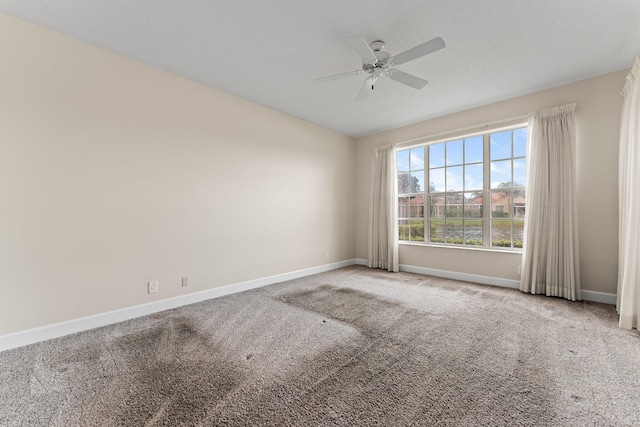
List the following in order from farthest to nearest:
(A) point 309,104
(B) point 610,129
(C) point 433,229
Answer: (C) point 433,229 < (A) point 309,104 < (B) point 610,129

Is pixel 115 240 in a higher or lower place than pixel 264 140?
lower

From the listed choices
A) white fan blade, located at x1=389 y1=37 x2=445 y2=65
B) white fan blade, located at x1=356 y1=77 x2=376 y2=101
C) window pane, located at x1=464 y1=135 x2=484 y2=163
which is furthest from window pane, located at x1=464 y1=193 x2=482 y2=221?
white fan blade, located at x1=389 y1=37 x2=445 y2=65

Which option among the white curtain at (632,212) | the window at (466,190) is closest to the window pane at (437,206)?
the window at (466,190)

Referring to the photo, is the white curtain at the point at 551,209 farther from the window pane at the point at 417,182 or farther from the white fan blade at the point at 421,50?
the white fan blade at the point at 421,50

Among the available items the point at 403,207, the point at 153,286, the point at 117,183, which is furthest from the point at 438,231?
the point at 117,183

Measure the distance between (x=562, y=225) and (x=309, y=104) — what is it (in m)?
3.77

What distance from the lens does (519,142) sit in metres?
4.00

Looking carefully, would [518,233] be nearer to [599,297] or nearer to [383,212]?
[599,297]

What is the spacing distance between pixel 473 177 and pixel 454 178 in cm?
29

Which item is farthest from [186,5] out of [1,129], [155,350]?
[155,350]

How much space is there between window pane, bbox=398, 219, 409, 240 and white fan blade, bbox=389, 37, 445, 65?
10.8 feet

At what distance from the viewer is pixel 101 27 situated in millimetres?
2393

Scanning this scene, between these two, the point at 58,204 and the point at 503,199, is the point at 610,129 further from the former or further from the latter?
the point at 58,204

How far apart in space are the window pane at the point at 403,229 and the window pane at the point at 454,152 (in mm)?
1299
